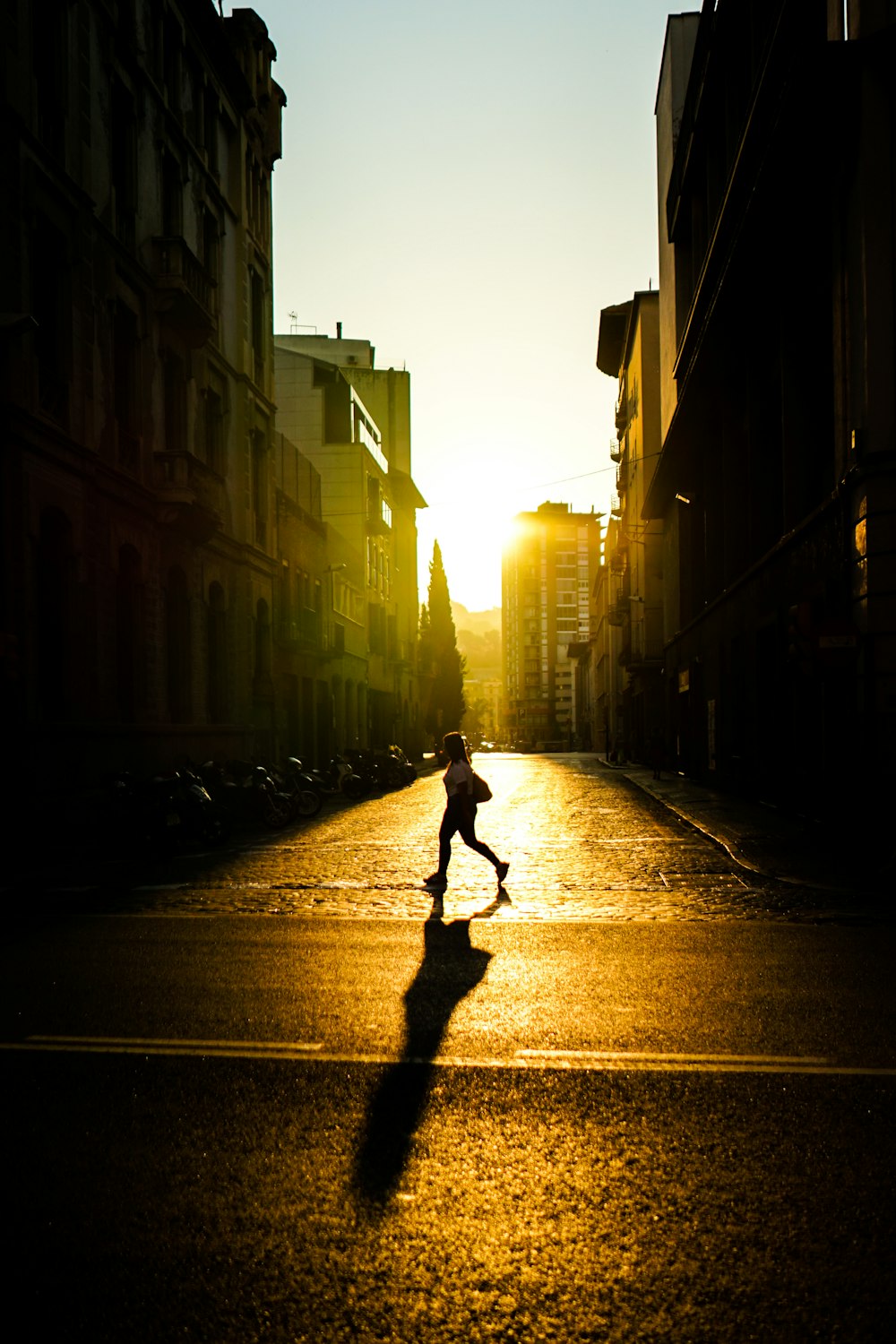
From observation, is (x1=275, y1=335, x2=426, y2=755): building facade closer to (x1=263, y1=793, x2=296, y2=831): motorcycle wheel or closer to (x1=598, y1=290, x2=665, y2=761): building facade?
(x1=598, y1=290, x2=665, y2=761): building facade

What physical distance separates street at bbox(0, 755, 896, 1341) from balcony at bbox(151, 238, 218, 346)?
55.6 feet

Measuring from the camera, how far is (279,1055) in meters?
5.37

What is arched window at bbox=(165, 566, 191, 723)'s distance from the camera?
2559cm

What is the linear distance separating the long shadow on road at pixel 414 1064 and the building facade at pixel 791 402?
7367mm

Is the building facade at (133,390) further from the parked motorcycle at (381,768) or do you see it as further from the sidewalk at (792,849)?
the sidewalk at (792,849)

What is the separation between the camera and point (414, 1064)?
17.1 ft

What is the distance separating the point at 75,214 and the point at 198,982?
15.9 metres

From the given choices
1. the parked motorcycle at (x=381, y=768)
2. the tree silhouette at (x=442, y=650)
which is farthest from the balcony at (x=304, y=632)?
the tree silhouette at (x=442, y=650)

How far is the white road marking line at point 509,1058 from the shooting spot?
201 inches

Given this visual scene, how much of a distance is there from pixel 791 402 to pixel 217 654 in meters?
15.1

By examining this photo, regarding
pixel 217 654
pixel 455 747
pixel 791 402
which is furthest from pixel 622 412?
pixel 455 747

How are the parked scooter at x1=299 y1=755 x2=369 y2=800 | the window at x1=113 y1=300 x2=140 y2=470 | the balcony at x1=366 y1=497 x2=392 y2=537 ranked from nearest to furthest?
the window at x1=113 y1=300 x2=140 y2=470, the parked scooter at x1=299 y1=755 x2=369 y2=800, the balcony at x1=366 y1=497 x2=392 y2=537

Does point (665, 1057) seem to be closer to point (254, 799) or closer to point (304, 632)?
point (254, 799)

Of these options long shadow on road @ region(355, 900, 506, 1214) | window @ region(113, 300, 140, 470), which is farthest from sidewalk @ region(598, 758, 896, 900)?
window @ region(113, 300, 140, 470)
